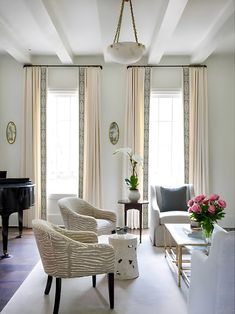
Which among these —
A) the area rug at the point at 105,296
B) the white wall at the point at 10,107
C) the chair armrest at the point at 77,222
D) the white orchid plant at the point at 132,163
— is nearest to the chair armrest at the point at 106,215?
the chair armrest at the point at 77,222

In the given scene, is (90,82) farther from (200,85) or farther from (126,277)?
(126,277)

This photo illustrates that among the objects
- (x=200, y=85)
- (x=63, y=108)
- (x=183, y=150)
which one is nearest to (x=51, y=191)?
(x=63, y=108)

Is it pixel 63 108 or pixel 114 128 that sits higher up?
pixel 63 108

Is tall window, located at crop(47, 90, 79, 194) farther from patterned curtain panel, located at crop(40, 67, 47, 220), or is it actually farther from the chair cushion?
the chair cushion

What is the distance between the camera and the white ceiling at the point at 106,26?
167 inches

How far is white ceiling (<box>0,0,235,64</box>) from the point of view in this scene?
4254mm

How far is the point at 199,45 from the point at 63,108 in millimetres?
2902

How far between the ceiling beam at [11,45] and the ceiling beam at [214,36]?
3111 mm

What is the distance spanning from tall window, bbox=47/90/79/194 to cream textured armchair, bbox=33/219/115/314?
352 centimetres

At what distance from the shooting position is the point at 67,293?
11.8 feet

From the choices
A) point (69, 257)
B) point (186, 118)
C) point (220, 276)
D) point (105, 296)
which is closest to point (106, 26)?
point (186, 118)

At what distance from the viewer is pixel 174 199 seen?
577cm

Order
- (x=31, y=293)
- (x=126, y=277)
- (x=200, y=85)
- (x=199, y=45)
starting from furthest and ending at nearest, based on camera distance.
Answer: (x=200, y=85) < (x=199, y=45) < (x=126, y=277) < (x=31, y=293)

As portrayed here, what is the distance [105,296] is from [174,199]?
263 centimetres
